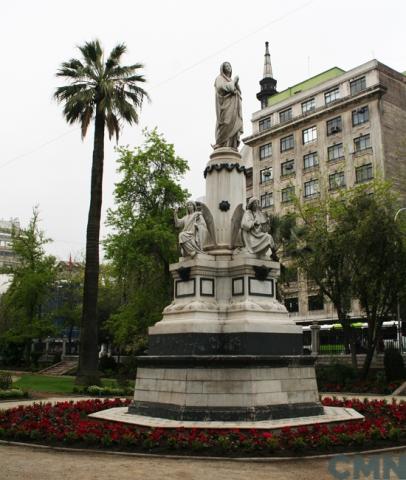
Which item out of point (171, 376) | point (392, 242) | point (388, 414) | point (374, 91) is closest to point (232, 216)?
point (171, 376)

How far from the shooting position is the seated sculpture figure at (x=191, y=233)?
1409 centimetres

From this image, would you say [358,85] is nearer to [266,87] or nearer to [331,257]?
[266,87]

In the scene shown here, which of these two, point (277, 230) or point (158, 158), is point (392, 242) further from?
point (158, 158)

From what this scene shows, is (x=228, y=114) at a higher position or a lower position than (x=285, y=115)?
lower

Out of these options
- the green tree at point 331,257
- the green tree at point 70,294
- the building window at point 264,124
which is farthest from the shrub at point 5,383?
the building window at point 264,124

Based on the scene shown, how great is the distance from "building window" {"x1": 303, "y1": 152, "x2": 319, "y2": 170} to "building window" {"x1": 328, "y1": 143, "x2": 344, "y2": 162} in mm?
1648

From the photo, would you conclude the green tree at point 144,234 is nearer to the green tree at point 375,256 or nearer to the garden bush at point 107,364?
the garden bush at point 107,364

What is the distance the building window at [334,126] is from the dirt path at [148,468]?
52.2 m

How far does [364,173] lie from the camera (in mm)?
54375

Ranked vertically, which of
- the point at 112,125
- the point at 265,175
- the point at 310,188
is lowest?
the point at 112,125

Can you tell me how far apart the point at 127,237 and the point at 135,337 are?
6835mm

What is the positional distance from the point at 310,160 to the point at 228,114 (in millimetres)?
46728

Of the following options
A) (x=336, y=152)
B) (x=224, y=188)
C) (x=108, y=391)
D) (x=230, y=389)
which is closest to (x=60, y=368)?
(x=108, y=391)

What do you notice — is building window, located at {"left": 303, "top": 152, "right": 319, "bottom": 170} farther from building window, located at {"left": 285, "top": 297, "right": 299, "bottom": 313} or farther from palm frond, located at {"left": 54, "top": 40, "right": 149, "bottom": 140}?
palm frond, located at {"left": 54, "top": 40, "right": 149, "bottom": 140}
